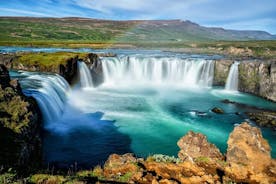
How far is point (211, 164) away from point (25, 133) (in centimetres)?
1155

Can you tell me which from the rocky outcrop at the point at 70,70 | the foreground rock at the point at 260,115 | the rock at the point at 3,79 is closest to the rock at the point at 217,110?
the foreground rock at the point at 260,115

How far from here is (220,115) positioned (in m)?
34.9

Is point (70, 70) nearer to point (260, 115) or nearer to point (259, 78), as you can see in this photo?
point (260, 115)

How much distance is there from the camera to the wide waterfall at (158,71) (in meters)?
56.4

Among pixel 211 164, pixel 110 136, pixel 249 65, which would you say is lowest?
pixel 110 136

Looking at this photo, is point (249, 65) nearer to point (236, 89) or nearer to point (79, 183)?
point (236, 89)

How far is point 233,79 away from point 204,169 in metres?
44.2

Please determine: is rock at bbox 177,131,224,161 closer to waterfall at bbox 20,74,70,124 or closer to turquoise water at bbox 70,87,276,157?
turquoise water at bbox 70,87,276,157

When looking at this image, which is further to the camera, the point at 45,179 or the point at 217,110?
the point at 217,110

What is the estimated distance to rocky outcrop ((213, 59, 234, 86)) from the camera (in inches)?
2142

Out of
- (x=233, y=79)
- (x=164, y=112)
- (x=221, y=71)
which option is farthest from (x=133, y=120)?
(x=221, y=71)

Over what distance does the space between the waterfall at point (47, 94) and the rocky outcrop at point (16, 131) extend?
557cm

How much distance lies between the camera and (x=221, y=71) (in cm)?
5491

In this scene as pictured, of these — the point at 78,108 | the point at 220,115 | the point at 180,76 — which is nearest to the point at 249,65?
the point at 180,76
